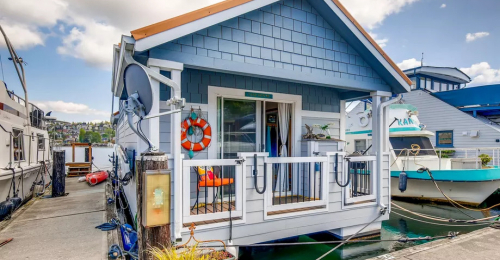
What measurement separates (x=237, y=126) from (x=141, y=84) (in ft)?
8.25

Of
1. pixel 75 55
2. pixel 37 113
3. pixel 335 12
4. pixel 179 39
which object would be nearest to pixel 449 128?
pixel 335 12

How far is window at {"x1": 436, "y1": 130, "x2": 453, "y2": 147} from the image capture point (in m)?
12.3

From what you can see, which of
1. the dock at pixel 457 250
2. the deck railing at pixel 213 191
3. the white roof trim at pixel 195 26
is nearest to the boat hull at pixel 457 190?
the dock at pixel 457 250

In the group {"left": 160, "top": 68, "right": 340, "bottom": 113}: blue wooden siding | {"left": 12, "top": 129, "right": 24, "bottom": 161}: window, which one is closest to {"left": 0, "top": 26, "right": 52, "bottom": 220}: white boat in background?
{"left": 12, "top": 129, "right": 24, "bottom": 161}: window

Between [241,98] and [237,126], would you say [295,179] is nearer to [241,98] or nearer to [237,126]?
[237,126]

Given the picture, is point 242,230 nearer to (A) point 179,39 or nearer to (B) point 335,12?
(A) point 179,39

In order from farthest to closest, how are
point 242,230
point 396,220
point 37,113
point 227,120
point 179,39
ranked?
point 37,113 → point 396,220 → point 227,120 → point 242,230 → point 179,39

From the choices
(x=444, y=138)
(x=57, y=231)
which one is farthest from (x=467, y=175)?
(x=57, y=231)

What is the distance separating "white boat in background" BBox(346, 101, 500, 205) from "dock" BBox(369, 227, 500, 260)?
115 inches

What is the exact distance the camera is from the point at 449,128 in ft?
40.4

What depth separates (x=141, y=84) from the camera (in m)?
2.47

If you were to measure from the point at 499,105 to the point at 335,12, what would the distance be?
1314 centimetres

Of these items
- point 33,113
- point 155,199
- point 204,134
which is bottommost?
point 155,199

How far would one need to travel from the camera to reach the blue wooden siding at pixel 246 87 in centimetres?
427
